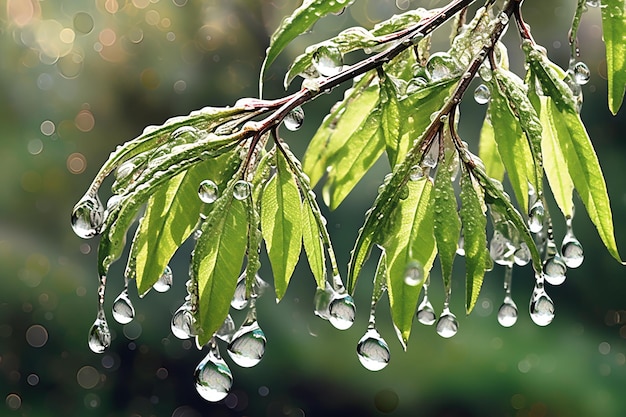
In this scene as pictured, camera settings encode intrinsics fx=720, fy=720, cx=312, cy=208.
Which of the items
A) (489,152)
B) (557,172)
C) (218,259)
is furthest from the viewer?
(489,152)

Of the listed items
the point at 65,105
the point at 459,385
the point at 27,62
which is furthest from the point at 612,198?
the point at 27,62

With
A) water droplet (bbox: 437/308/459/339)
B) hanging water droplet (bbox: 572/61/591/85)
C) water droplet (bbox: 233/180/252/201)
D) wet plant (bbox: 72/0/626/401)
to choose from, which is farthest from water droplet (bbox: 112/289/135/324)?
hanging water droplet (bbox: 572/61/591/85)

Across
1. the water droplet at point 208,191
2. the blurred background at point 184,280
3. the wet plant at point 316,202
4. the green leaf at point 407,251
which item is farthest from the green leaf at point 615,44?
the blurred background at point 184,280

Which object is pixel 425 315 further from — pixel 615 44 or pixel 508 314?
pixel 615 44

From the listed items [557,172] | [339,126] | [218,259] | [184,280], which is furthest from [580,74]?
[184,280]

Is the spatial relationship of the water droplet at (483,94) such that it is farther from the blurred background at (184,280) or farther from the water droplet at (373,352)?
the blurred background at (184,280)

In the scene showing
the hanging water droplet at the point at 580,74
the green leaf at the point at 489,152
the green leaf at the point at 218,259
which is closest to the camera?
the green leaf at the point at 218,259
